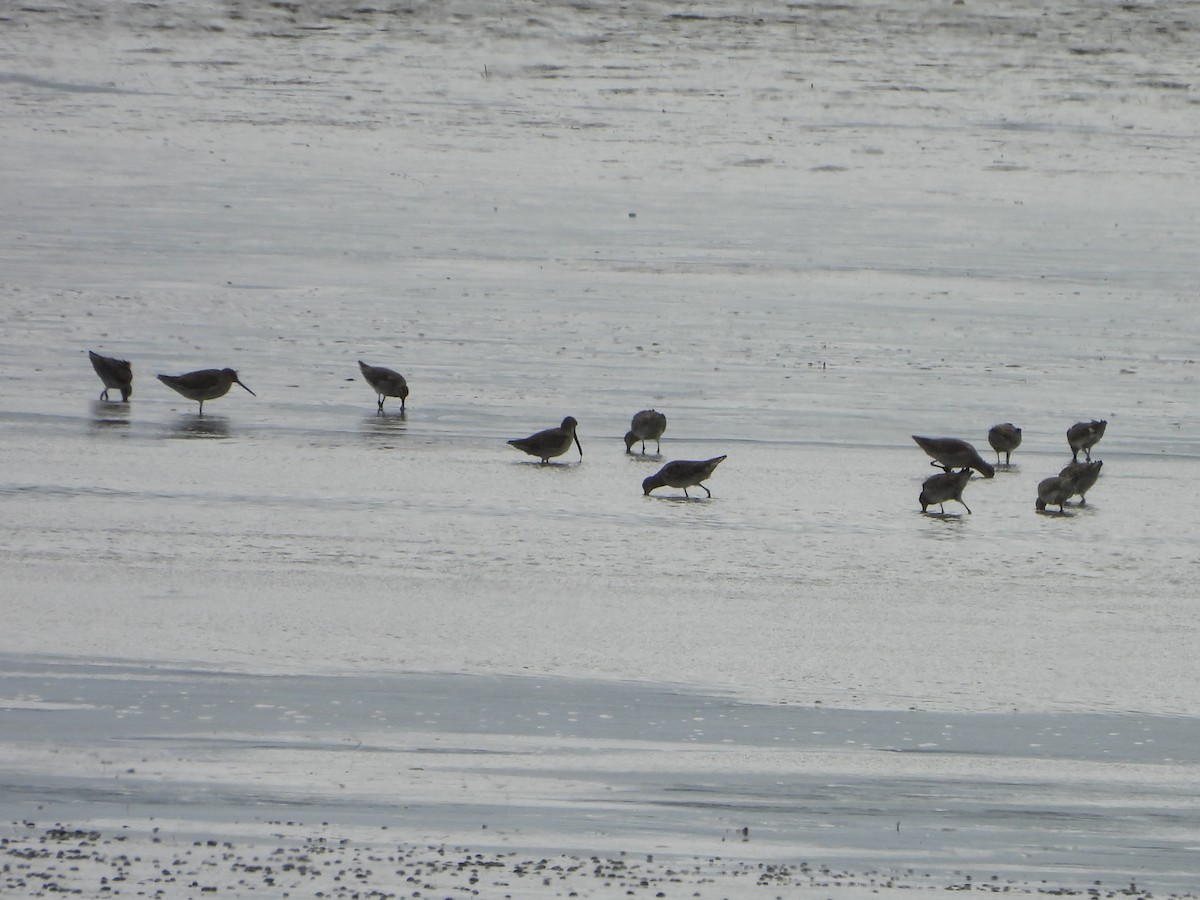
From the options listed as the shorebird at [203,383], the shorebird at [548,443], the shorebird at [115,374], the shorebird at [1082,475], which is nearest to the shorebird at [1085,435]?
the shorebird at [1082,475]

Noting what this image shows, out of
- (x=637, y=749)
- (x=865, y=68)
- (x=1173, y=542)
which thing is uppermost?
(x=865, y=68)

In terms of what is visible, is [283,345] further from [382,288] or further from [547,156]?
[547,156]

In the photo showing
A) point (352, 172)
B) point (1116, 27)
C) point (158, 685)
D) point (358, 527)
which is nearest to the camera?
point (158, 685)

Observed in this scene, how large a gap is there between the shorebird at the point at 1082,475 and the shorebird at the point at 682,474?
1826mm

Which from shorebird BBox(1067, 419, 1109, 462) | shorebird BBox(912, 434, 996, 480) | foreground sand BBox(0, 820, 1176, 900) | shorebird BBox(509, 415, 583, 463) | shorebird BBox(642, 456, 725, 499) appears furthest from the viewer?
shorebird BBox(1067, 419, 1109, 462)

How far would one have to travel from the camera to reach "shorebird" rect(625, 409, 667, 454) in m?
11.4

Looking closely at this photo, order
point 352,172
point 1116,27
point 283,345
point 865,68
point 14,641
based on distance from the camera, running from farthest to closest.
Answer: point 1116,27 < point 865,68 < point 352,172 < point 283,345 < point 14,641

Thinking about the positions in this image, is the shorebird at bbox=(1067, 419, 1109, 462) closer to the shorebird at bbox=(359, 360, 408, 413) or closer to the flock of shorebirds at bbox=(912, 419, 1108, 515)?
the flock of shorebirds at bbox=(912, 419, 1108, 515)

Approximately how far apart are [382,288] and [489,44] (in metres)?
12.4

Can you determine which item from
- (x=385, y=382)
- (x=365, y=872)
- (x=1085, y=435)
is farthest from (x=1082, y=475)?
(x=365, y=872)

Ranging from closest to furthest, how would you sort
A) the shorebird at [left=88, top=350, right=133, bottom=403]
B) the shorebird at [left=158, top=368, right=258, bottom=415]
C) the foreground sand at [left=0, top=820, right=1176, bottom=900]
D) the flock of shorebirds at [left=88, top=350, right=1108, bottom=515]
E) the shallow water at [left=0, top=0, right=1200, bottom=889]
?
the foreground sand at [left=0, top=820, right=1176, bottom=900], the shallow water at [left=0, top=0, right=1200, bottom=889], the flock of shorebirds at [left=88, top=350, right=1108, bottom=515], the shorebird at [left=158, top=368, right=258, bottom=415], the shorebird at [left=88, top=350, right=133, bottom=403]

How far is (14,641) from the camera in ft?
23.2

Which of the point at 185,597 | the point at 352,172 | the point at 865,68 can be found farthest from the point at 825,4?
the point at 185,597

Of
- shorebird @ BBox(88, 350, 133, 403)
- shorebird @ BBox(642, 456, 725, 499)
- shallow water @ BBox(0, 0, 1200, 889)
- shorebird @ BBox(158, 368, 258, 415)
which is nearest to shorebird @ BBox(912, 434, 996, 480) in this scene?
shallow water @ BBox(0, 0, 1200, 889)
